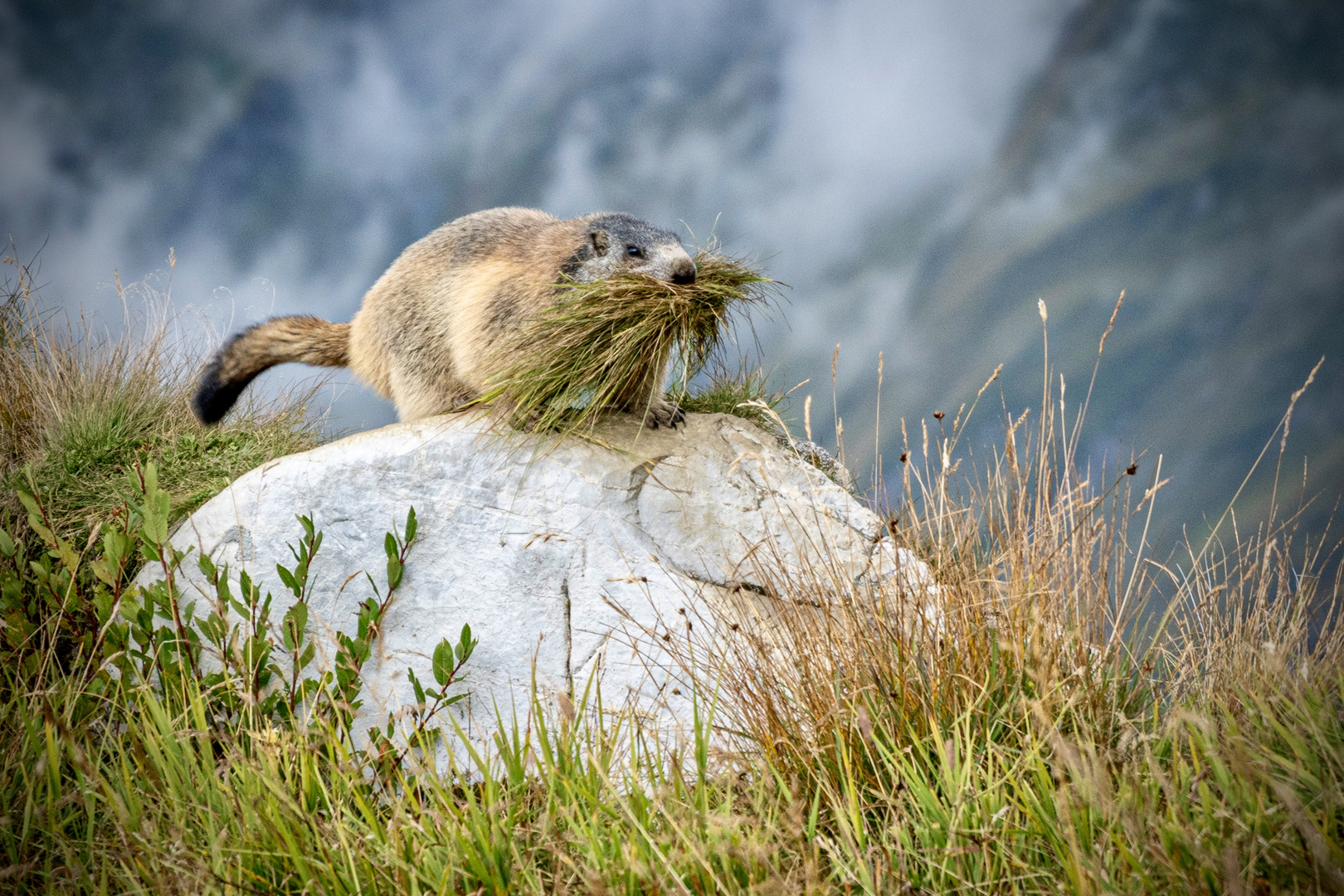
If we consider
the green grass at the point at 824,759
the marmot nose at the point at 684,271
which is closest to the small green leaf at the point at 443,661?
the green grass at the point at 824,759

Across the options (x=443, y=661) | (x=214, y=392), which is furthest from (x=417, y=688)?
(x=214, y=392)

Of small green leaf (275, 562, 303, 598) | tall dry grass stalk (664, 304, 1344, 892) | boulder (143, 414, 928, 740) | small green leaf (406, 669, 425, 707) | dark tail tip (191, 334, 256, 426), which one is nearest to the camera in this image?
tall dry grass stalk (664, 304, 1344, 892)

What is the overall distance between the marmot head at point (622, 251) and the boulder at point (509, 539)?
750 mm

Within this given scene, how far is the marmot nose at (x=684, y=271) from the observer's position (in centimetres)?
373

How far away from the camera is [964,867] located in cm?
204

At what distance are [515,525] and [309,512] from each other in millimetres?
953

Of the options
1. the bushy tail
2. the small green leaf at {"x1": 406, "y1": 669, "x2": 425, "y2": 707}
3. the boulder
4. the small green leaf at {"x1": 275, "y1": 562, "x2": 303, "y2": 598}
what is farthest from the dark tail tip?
the small green leaf at {"x1": 406, "y1": 669, "x2": 425, "y2": 707}

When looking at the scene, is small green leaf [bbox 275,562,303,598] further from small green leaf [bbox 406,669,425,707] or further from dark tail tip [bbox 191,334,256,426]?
dark tail tip [bbox 191,334,256,426]

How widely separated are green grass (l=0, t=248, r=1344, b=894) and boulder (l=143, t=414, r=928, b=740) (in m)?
0.24

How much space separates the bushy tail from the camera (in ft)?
15.3

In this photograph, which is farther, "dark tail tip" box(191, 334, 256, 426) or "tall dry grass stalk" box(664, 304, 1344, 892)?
"dark tail tip" box(191, 334, 256, 426)

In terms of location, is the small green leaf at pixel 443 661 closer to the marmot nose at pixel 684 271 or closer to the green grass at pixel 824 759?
the green grass at pixel 824 759

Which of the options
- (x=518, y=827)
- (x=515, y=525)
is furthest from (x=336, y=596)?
(x=518, y=827)

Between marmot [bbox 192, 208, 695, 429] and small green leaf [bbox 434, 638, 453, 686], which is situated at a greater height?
marmot [bbox 192, 208, 695, 429]
